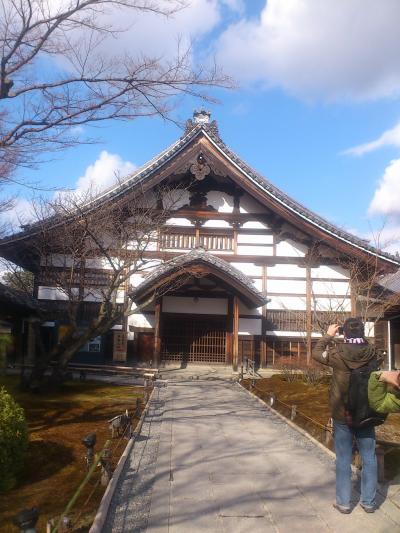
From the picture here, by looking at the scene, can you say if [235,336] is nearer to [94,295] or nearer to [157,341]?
[157,341]

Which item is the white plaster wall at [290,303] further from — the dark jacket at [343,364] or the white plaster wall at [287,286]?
the dark jacket at [343,364]

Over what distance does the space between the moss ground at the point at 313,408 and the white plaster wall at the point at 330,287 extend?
15.4 ft

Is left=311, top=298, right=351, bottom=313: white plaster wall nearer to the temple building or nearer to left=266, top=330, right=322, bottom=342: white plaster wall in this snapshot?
the temple building

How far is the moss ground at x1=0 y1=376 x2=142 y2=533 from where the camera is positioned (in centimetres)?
506

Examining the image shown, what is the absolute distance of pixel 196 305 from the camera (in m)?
19.8

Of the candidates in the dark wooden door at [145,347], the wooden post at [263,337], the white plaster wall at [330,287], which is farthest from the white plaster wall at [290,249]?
the dark wooden door at [145,347]

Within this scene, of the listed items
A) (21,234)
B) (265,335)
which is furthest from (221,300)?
(21,234)

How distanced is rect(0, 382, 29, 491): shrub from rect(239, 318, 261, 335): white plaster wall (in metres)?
14.3

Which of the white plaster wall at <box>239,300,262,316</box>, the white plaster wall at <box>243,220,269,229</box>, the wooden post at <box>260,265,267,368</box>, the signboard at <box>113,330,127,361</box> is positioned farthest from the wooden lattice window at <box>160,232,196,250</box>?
the signboard at <box>113,330,127,361</box>

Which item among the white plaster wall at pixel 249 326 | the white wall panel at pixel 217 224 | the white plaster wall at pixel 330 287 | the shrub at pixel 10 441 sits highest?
the white wall panel at pixel 217 224

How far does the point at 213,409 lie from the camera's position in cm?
1120

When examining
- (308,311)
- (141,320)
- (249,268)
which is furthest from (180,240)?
(308,311)

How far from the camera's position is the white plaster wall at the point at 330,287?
19.5 metres

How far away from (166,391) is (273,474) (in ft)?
25.6
